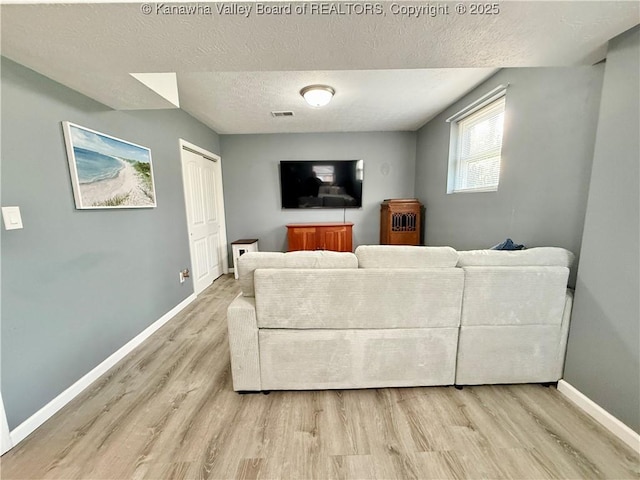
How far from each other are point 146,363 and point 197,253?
164 centimetres

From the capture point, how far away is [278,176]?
4164 millimetres

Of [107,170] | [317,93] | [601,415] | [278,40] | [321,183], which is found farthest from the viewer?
[321,183]

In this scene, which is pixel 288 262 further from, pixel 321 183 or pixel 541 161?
pixel 321 183

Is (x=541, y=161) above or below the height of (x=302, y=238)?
above

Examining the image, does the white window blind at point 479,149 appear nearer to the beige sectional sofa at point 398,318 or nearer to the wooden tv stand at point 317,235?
the beige sectional sofa at point 398,318

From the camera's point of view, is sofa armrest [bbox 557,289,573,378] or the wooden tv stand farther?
the wooden tv stand

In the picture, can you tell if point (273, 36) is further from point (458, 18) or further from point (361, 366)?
point (361, 366)

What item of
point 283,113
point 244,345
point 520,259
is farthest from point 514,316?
point 283,113

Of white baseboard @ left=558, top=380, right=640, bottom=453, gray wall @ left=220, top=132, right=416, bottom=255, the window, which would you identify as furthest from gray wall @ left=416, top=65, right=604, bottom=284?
gray wall @ left=220, top=132, right=416, bottom=255

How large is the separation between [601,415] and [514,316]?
0.59m

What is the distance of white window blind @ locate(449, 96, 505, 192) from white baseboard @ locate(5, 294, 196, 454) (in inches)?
141

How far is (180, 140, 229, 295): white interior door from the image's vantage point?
3062mm

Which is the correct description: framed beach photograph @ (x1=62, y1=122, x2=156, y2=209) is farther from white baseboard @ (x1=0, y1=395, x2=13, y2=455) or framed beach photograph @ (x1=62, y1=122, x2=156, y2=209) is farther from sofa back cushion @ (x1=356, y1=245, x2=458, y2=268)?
sofa back cushion @ (x1=356, y1=245, x2=458, y2=268)

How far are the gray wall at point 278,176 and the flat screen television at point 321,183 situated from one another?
117mm
